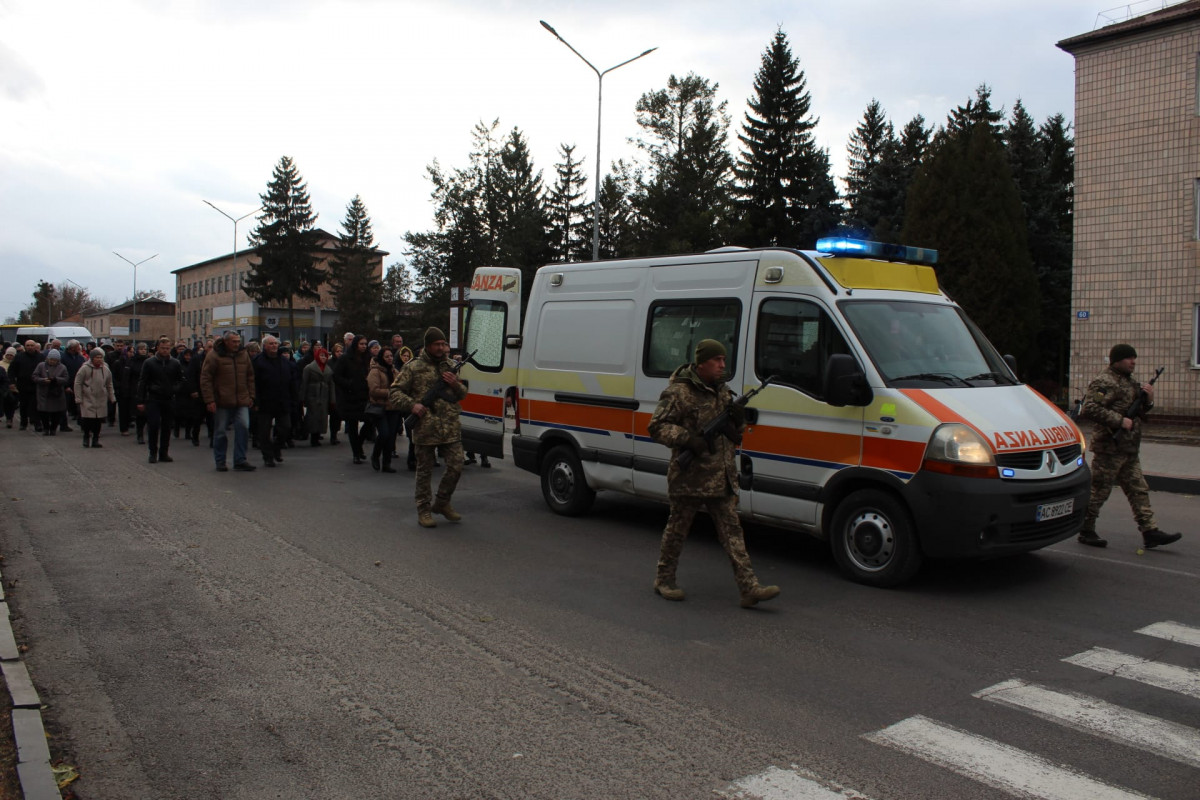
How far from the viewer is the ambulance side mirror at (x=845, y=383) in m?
6.43

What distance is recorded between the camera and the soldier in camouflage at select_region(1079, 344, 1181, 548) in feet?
26.3

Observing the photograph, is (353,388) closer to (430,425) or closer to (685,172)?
(430,425)

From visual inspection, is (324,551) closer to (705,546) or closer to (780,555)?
(705,546)

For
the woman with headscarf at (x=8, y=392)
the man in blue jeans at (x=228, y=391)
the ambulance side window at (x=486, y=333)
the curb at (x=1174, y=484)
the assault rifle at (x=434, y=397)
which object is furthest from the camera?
the woman with headscarf at (x=8, y=392)

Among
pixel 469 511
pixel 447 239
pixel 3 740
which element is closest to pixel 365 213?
pixel 447 239

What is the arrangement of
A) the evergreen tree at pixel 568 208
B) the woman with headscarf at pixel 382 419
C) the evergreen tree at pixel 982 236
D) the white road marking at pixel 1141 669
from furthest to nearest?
the evergreen tree at pixel 568 208, the evergreen tree at pixel 982 236, the woman with headscarf at pixel 382 419, the white road marking at pixel 1141 669

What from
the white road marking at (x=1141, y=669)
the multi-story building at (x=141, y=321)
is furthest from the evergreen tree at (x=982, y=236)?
the multi-story building at (x=141, y=321)

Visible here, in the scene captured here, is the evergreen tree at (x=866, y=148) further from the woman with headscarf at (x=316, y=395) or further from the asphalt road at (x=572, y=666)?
the asphalt road at (x=572, y=666)

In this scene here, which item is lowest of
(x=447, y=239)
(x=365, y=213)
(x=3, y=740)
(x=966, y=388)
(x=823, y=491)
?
(x=3, y=740)

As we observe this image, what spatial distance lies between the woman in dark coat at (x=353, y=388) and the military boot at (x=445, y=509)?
17.2 ft

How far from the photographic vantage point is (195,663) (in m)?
5.09

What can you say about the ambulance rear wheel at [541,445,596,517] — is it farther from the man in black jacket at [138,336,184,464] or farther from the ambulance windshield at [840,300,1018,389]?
the man in black jacket at [138,336,184,464]

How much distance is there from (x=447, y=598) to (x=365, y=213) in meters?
84.6

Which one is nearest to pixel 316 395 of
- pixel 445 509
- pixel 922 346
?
pixel 445 509
